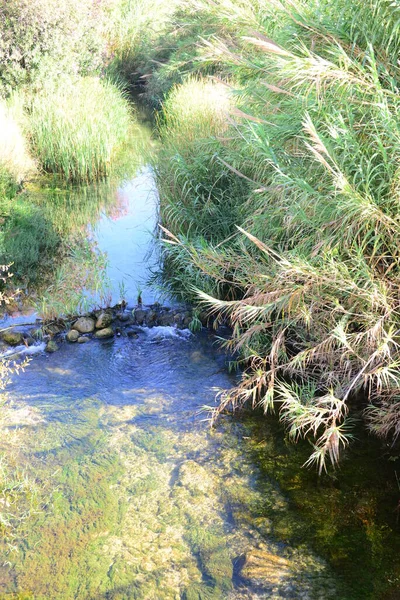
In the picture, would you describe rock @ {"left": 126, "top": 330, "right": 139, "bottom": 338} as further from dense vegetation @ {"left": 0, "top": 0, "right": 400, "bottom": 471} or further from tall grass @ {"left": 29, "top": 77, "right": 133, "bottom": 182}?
tall grass @ {"left": 29, "top": 77, "right": 133, "bottom": 182}

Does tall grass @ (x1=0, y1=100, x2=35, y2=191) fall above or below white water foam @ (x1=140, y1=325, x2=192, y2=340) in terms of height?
above

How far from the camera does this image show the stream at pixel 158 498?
3.13 metres

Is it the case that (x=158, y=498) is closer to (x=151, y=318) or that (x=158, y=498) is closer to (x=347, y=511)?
(x=347, y=511)

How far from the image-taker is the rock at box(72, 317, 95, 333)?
5.80 meters

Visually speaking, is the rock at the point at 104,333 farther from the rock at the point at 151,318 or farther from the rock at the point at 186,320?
the rock at the point at 186,320

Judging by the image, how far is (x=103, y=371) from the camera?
17.1ft

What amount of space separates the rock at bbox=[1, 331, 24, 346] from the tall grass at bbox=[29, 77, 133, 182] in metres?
5.01

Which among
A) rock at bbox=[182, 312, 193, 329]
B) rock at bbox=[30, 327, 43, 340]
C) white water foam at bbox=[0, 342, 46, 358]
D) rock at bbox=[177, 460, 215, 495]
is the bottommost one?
rock at bbox=[182, 312, 193, 329]

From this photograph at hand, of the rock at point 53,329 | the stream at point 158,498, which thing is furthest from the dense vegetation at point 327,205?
the rock at point 53,329

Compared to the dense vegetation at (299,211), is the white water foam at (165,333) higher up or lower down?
lower down

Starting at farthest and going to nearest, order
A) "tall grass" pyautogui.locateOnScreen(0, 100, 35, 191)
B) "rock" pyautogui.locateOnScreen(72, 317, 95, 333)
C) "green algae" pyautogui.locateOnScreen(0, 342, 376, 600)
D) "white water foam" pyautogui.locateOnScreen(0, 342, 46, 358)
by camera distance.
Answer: "tall grass" pyautogui.locateOnScreen(0, 100, 35, 191) < "rock" pyautogui.locateOnScreen(72, 317, 95, 333) < "white water foam" pyautogui.locateOnScreen(0, 342, 46, 358) < "green algae" pyautogui.locateOnScreen(0, 342, 376, 600)

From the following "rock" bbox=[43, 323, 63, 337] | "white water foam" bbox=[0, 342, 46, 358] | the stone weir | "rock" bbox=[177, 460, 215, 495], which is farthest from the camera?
"rock" bbox=[43, 323, 63, 337]

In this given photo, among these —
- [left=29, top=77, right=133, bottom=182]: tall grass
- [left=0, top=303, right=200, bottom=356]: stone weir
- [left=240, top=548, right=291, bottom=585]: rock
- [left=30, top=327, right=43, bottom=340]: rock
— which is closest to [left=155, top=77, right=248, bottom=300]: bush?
[left=0, top=303, right=200, bottom=356]: stone weir

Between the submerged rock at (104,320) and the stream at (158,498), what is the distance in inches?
18.0
